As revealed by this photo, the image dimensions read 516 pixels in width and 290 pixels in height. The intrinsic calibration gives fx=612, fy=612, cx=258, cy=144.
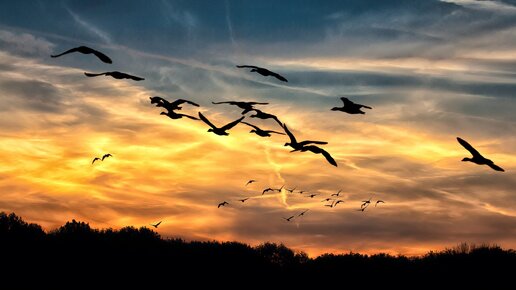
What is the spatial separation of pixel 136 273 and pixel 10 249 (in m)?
10.3

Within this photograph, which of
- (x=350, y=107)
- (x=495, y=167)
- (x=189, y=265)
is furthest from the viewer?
(x=189, y=265)

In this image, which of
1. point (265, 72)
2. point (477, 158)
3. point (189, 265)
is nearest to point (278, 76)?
point (265, 72)

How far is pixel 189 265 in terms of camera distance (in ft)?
181

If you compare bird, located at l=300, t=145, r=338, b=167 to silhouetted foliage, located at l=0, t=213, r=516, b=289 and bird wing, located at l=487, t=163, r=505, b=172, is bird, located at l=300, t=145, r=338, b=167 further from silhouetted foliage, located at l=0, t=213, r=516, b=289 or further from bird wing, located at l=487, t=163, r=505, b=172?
silhouetted foliage, located at l=0, t=213, r=516, b=289

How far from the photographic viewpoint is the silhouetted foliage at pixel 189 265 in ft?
159

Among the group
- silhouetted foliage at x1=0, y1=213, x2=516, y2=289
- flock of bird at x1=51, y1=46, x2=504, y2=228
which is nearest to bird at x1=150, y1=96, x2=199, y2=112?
flock of bird at x1=51, y1=46, x2=504, y2=228

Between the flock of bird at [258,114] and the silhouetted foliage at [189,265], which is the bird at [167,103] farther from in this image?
the silhouetted foliage at [189,265]

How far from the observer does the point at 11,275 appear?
46000 millimetres

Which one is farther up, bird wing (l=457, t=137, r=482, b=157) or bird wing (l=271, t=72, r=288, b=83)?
bird wing (l=271, t=72, r=288, b=83)

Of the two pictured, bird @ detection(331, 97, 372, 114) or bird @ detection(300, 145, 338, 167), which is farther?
bird @ detection(331, 97, 372, 114)

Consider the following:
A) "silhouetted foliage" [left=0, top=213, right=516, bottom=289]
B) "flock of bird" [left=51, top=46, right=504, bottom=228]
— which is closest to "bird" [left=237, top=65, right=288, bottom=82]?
"flock of bird" [left=51, top=46, right=504, bottom=228]

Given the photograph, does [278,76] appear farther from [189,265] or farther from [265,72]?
[189,265]

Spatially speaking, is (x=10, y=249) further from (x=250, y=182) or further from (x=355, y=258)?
(x=355, y=258)

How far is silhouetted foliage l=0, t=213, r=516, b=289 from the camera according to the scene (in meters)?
48.4
